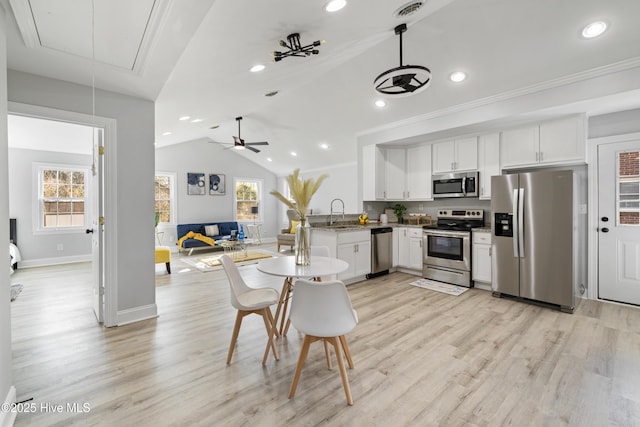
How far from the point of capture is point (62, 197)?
631 cm

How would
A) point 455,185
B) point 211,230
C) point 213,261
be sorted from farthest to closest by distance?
point 211,230
point 213,261
point 455,185

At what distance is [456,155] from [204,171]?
281 inches

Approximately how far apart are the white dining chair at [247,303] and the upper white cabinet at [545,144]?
3846 millimetres

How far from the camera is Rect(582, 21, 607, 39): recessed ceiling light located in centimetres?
256

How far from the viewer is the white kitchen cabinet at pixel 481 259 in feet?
13.5

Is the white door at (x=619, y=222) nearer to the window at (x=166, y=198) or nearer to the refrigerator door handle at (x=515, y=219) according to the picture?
the refrigerator door handle at (x=515, y=219)

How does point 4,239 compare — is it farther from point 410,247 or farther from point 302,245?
point 410,247

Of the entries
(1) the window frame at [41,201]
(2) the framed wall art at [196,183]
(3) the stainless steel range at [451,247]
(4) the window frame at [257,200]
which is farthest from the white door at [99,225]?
(4) the window frame at [257,200]

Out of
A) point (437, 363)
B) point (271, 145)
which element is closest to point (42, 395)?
point (437, 363)

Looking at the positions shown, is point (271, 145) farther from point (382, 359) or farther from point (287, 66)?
point (382, 359)

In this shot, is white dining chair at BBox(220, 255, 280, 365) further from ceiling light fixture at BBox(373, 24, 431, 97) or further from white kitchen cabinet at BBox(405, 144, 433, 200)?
white kitchen cabinet at BBox(405, 144, 433, 200)

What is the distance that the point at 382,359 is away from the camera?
7.73 feet

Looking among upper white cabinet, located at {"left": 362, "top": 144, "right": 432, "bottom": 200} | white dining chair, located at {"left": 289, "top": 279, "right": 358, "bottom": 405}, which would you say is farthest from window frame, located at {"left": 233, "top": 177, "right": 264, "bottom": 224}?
white dining chair, located at {"left": 289, "top": 279, "right": 358, "bottom": 405}


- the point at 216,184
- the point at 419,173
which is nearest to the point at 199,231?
the point at 216,184
